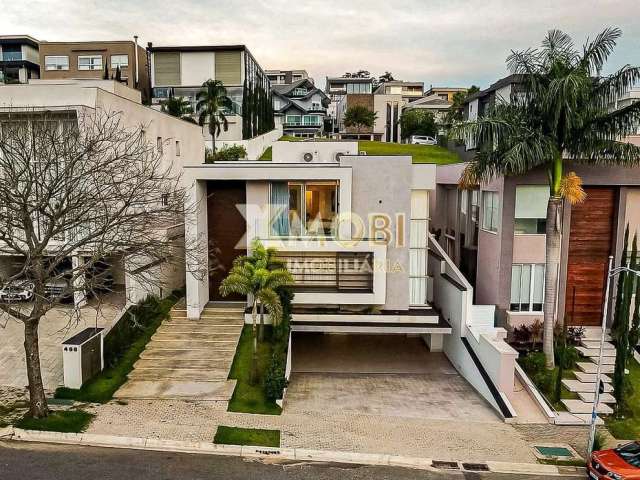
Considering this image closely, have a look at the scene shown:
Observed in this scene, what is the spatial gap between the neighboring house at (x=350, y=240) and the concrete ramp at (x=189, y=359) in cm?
77

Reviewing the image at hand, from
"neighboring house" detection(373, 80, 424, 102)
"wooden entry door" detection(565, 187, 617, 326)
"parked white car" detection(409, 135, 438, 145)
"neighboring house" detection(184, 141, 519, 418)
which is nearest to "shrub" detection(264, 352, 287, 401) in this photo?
"neighboring house" detection(184, 141, 519, 418)

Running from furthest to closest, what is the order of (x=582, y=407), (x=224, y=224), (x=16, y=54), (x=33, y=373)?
(x=16, y=54) < (x=224, y=224) < (x=582, y=407) < (x=33, y=373)

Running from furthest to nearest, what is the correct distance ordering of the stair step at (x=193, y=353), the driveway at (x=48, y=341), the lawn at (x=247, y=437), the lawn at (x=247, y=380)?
the stair step at (x=193, y=353)
the driveway at (x=48, y=341)
the lawn at (x=247, y=380)
the lawn at (x=247, y=437)

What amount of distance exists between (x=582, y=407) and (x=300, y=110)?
7225 centimetres

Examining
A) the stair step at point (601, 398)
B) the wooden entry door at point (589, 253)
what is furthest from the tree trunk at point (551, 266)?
the wooden entry door at point (589, 253)

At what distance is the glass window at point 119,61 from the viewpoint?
55000mm

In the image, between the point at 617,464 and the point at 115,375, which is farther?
the point at 115,375

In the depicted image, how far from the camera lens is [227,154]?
4344 centimetres

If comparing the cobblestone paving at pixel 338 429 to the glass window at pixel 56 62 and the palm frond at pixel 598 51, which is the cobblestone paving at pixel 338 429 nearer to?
the palm frond at pixel 598 51

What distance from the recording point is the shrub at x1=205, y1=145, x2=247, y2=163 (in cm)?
4275

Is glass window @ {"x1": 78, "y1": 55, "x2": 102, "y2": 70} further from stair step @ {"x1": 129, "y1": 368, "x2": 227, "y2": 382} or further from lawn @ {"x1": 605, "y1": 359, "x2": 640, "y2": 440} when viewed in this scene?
lawn @ {"x1": 605, "y1": 359, "x2": 640, "y2": 440}

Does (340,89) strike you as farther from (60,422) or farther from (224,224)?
(60,422)

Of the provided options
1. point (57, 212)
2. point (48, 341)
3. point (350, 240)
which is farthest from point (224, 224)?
point (57, 212)

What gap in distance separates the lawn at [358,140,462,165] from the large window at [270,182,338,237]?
2622 cm
